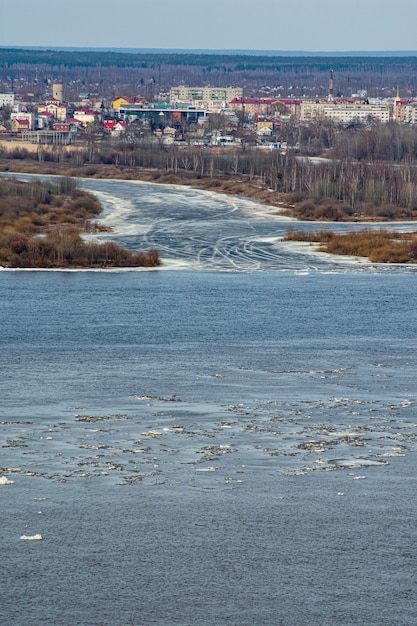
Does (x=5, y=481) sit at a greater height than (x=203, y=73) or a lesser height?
lesser

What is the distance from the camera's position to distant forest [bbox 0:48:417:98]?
430 ft

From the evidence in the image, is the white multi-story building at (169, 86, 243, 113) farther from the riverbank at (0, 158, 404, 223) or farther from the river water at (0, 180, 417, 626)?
the river water at (0, 180, 417, 626)

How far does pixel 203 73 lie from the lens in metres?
160

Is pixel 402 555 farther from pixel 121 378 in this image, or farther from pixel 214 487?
pixel 121 378

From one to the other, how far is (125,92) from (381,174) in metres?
80.1

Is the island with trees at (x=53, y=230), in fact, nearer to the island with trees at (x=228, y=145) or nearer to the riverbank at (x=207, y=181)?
the island with trees at (x=228, y=145)

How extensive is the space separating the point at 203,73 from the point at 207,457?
504 ft

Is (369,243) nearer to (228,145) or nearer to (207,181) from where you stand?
(207,181)

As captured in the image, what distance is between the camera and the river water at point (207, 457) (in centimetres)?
721

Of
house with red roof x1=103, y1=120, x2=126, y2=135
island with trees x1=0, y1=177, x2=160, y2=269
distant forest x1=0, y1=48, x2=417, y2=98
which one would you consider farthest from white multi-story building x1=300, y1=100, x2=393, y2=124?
island with trees x1=0, y1=177, x2=160, y2=269

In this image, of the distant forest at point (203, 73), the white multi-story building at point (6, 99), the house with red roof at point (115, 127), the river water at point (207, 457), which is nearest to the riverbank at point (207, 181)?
the river water at point (207, 457)

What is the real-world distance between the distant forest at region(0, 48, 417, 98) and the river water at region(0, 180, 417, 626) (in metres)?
101

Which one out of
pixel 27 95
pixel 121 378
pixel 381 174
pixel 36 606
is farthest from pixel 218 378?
pixel 27 95

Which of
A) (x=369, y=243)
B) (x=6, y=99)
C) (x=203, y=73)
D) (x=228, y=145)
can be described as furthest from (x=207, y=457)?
(x=203, y=73)
